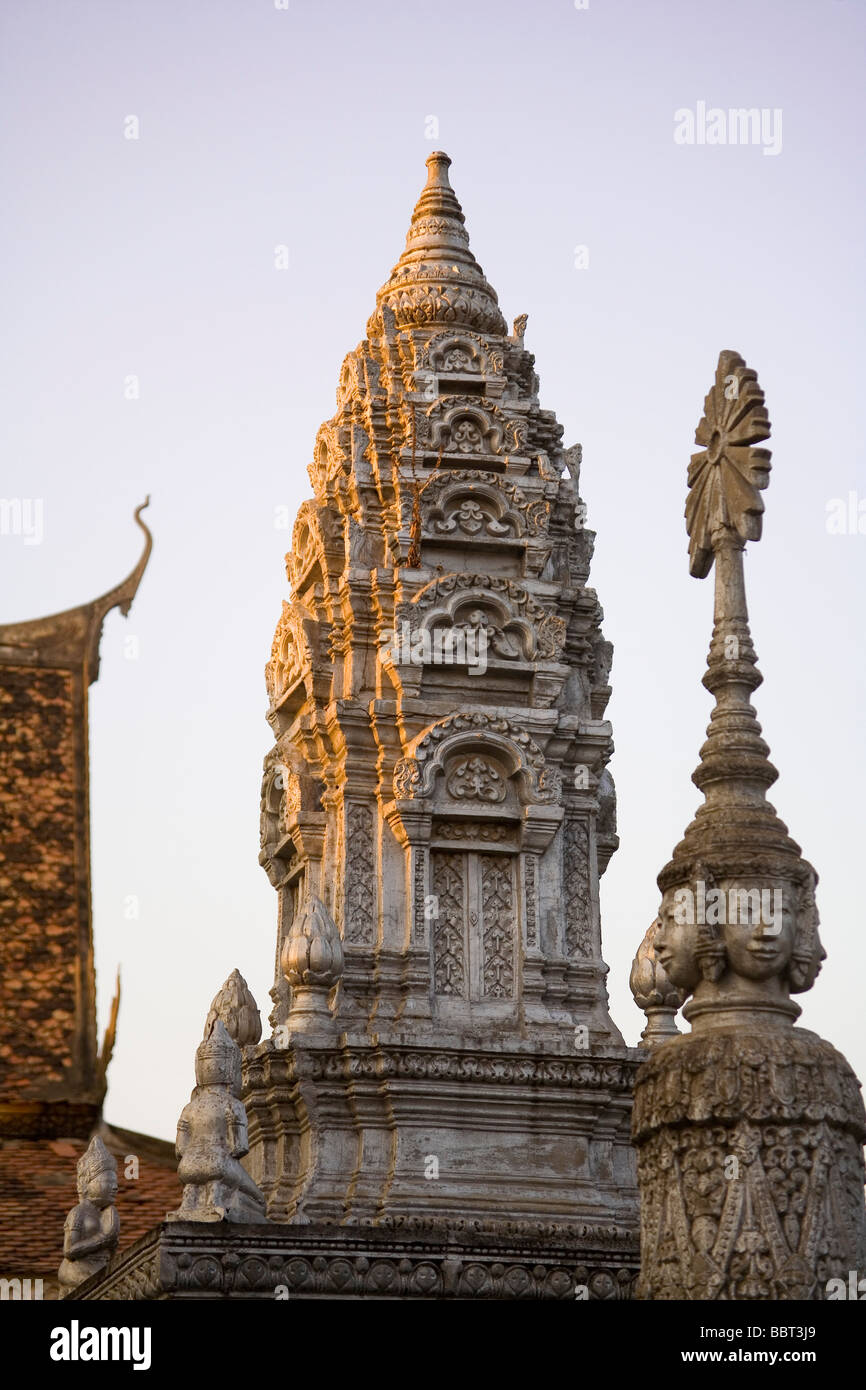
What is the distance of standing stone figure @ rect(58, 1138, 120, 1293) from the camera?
23500mm

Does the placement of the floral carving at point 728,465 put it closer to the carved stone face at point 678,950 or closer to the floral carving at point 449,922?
the carved stone face at point 678,950

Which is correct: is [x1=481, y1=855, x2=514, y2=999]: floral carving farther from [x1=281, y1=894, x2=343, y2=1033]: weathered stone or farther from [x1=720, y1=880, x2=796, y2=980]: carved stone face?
[x1=720, y1=880, x2=796, y2=980]: carved stone face

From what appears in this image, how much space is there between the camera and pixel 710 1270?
11914 millimetres

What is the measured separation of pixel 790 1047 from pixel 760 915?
734 millimetres

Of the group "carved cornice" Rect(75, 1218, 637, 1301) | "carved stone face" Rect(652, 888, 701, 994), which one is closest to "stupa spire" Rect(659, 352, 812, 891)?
"carved stone face" Rect(652, 888, 701, 994)

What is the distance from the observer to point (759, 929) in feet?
40.7

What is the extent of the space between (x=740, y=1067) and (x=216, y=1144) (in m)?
8.39

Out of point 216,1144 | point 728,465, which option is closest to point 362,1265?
point 216,1144

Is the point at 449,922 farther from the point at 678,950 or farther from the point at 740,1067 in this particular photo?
the point at 740,1067

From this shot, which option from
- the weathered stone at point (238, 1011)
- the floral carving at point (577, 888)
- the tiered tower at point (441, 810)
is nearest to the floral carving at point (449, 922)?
the tiered tower at point (441, 810)

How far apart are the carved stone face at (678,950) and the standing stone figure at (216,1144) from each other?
25.2ft

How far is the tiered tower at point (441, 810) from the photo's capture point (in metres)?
22.8
